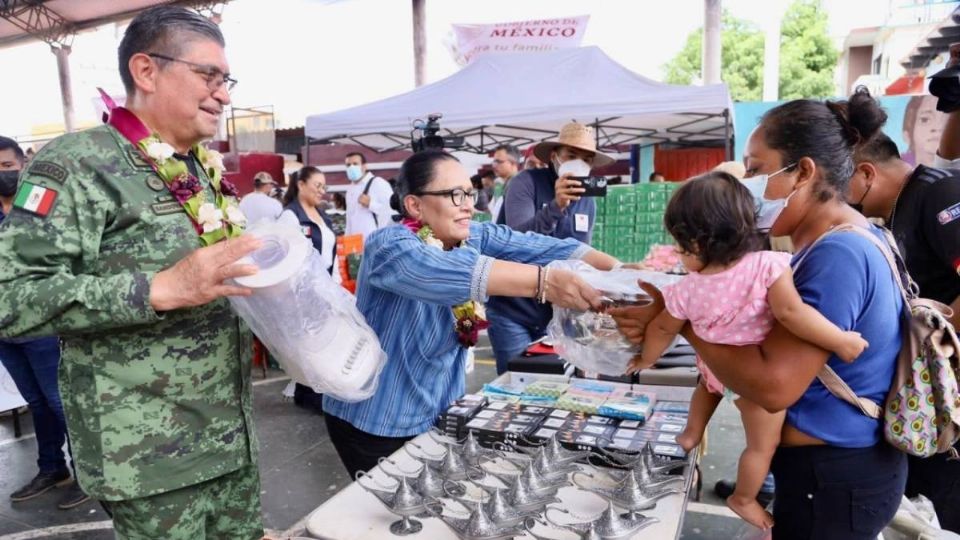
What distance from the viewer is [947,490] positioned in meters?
1.94

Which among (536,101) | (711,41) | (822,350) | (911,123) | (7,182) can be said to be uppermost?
(711,41)

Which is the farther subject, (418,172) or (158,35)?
(418,172)

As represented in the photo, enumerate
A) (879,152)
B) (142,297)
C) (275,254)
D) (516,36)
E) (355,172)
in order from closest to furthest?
(142,297), (275,254), (879,152), (355,172), (516,36)

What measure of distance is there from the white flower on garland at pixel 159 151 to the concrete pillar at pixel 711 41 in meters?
12.6

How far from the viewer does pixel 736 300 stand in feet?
4.63

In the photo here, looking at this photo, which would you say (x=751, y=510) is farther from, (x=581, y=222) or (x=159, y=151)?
(x=581, y=222)

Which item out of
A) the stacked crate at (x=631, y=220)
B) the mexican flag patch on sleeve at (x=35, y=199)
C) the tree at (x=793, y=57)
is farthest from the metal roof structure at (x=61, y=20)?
the tree at (x=793, y=57)

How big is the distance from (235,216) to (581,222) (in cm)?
255

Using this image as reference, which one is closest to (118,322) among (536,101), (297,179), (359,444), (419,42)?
(359,444)

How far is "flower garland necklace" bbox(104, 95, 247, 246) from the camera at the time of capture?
1439 millimetres

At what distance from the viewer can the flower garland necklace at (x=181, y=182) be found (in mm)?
1439

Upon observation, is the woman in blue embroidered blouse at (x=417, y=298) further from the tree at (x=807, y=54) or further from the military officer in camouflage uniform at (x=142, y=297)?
the tree at (x=807, y=54)

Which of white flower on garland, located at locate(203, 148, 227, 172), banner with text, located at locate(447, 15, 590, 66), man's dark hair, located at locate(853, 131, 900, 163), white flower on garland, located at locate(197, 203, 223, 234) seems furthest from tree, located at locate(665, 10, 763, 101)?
white flower on garland, located at locate(197, 203, 223, 234)

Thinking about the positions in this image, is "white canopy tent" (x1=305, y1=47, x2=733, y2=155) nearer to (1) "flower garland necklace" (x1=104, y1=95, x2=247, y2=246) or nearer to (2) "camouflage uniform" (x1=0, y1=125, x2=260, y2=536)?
(1) "flower garland necklace" (x1=104, y1=95, x2=247, y2=246)
